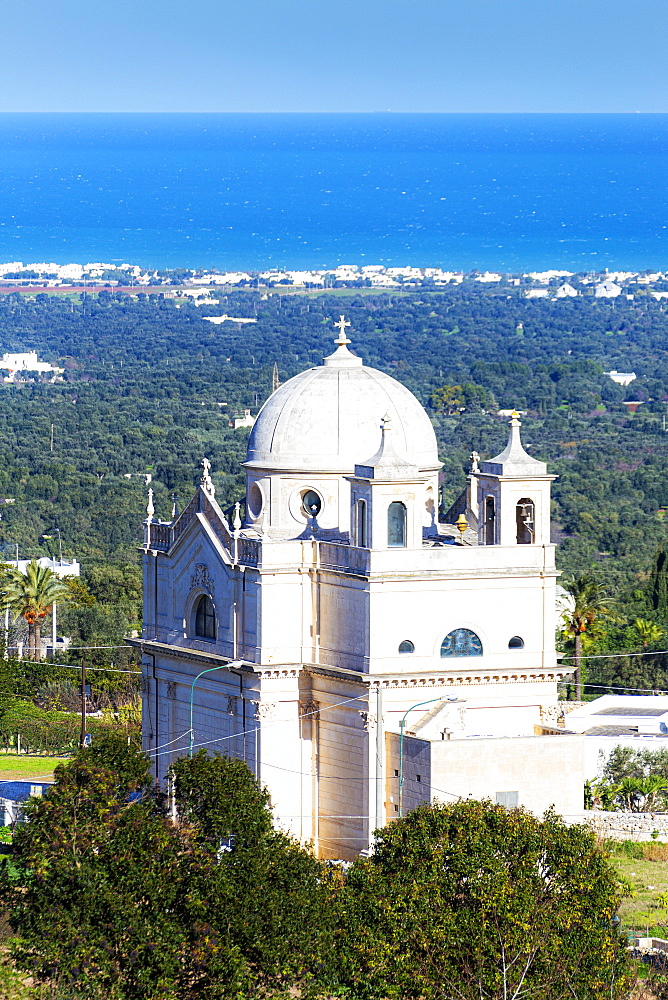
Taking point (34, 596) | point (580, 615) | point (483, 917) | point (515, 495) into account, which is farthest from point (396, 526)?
point (34, 596)

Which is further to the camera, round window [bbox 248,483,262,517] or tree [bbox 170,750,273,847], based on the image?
round window [bbox 248,483,262,517]

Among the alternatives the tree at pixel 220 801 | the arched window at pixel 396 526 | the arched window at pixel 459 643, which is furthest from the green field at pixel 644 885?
the arched window at pixel 396 526

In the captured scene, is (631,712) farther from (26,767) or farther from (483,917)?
(483,917)

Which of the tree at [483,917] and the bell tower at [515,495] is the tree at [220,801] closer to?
the tree at [483,917]

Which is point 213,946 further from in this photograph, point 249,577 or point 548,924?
point 249,577

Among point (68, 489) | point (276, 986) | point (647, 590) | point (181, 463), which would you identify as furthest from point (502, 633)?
point (181, 463)

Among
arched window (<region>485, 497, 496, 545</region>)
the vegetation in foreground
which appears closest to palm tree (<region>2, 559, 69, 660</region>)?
arched window (<region>485, 497, 496, 545</region>)

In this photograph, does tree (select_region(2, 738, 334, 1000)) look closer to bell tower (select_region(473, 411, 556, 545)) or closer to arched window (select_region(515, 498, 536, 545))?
bell tower (select_region(473, 411, 556, 545))
